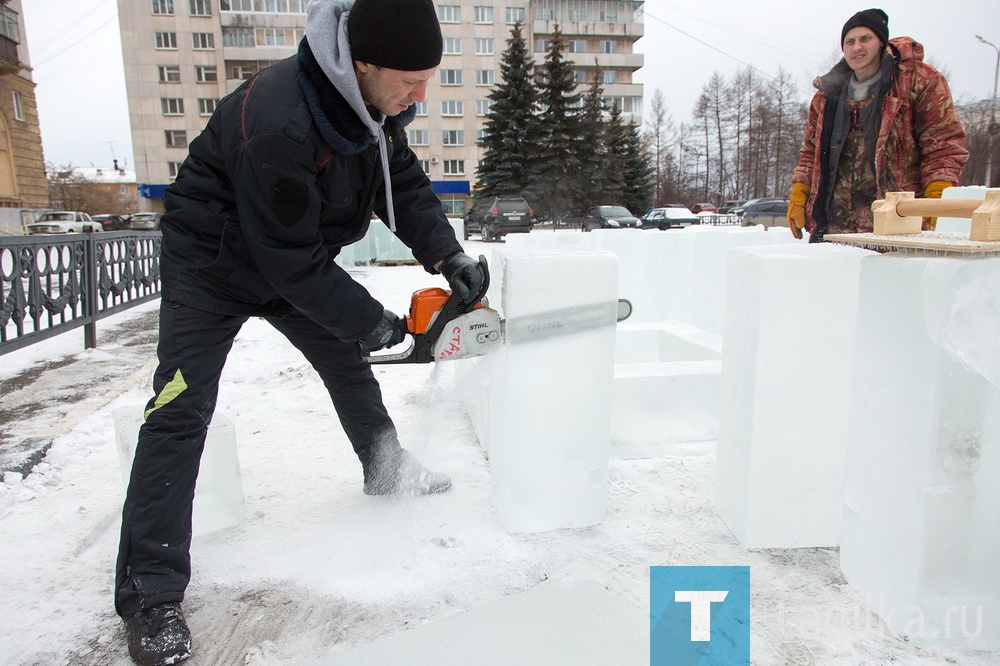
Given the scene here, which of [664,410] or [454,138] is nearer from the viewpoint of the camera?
[664,410]

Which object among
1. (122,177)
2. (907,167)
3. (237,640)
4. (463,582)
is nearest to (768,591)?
(463,582)

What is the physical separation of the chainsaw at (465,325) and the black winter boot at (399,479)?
1.94 feet

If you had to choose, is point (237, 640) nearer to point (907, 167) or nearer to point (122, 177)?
point (907, 167)

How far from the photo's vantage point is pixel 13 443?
2.91 metres

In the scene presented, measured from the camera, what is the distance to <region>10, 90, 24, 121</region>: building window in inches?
1166

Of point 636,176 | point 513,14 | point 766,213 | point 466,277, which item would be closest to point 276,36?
point 513,14

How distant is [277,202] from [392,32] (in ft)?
1.73

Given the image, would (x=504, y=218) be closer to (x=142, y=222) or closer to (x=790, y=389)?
(x=790, y=389)

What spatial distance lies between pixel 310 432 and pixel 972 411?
2699 millimetres

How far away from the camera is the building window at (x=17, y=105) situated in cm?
2963

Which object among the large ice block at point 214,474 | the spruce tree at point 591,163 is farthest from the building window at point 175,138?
the large ice block at point 214,474

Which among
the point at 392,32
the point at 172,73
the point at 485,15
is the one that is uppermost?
the point at 485,15

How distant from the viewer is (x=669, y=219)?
25.9 m

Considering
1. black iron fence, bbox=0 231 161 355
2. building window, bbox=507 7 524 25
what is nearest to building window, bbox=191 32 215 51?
building window, bbox=507 7 524 25
